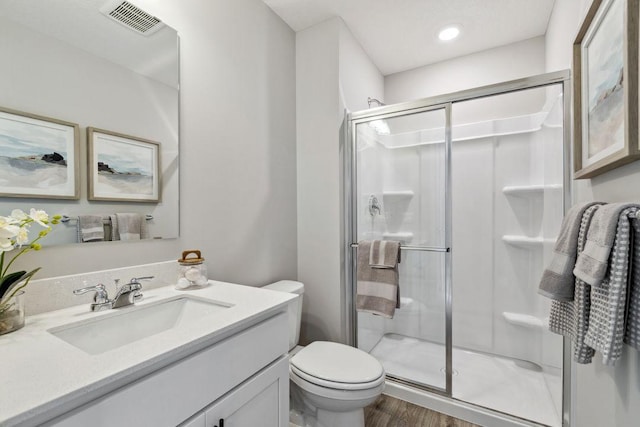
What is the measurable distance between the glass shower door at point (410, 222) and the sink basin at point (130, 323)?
112 cm

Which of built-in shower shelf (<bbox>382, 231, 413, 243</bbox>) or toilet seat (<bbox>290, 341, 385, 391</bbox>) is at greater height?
built-in shower shelf (<bbox>382, 231, 413, 243</bbox>)

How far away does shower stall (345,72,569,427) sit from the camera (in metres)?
1.71

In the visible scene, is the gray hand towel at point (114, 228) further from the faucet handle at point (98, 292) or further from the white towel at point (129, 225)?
the faucet handle at point (98, 292)

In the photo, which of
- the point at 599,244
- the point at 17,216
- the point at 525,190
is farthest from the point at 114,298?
the point at 525,190

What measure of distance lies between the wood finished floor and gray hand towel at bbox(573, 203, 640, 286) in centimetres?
126

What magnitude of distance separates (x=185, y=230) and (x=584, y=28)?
1835 millimetres

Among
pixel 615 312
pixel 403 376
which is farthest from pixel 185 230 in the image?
pixel 403 376

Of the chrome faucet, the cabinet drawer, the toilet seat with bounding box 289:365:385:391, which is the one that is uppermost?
the chrome faucet

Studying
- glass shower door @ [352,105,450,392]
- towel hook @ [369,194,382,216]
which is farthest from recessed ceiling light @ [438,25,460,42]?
towel hook @ [369,194,382,216]

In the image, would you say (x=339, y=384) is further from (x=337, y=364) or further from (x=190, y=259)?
(x=190, y=259)

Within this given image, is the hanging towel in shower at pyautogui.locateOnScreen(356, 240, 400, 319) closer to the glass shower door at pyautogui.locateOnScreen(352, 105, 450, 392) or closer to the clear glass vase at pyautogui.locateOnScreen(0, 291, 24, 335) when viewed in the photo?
the glass shower door at pyautogui.locateOnScreen(352, 105, 450, 392)

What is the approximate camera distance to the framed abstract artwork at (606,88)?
72 cm

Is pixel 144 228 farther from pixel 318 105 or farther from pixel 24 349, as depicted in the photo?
pixel 318 105

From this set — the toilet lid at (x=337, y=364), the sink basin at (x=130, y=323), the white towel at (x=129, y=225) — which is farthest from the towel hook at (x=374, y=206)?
the white towel at (x=129, y=225)
